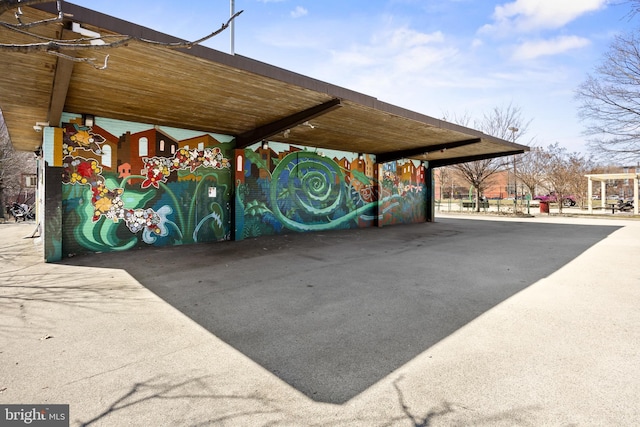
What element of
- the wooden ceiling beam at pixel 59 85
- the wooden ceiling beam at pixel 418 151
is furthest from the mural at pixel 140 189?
the wooden ceiling beam at pixel 418 151

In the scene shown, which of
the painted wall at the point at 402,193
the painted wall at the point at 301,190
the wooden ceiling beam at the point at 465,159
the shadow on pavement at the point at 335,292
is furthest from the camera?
the painted wall at the point at 402,193

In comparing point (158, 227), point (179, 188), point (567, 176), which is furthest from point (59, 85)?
point (567, 176)

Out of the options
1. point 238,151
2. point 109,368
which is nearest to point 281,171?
point 238,151

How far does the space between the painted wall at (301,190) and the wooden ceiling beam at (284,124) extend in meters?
0.51

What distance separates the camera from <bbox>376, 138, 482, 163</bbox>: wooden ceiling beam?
1217 centimetres

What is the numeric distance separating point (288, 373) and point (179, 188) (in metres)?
7.91

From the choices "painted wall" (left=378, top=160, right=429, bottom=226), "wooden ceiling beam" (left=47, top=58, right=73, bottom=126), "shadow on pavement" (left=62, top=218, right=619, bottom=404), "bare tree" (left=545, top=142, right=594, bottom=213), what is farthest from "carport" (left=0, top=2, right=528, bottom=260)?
"bare tree" (left=545, top=142, right=594, bottom=213)

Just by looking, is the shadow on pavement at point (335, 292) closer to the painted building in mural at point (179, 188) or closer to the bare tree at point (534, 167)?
the painted building in mural at point (179, 188)

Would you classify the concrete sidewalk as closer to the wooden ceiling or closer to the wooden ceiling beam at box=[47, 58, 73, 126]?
the wooden ceiling beam at box=[47, 58, 73, 126]

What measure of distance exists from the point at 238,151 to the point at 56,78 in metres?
5.28

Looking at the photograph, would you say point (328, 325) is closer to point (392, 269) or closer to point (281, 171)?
point (392, 269)

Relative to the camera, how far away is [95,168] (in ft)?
26.2

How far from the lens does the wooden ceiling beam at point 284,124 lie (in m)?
7.26

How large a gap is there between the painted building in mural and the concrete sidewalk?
3097 mm
